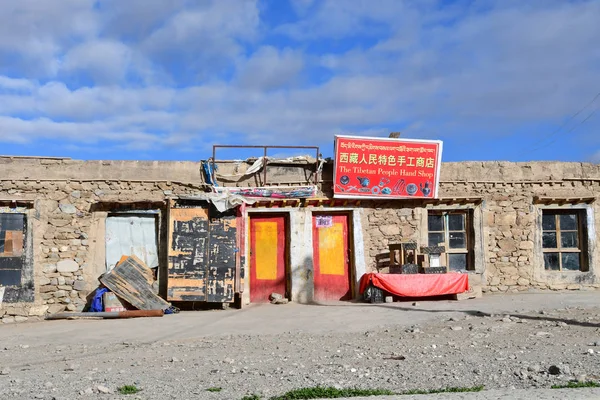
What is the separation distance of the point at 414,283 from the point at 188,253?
15.3 ft

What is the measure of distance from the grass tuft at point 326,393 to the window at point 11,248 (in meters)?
8.82

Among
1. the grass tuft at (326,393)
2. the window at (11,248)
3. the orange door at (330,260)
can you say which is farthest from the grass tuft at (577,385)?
the window at (11,248)

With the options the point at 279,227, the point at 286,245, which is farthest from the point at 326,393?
the point at 279,227

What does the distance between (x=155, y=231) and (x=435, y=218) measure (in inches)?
245

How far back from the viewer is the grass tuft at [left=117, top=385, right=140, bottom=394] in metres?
5.51

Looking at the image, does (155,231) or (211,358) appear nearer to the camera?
(211,358)

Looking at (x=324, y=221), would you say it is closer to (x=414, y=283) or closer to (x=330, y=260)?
(x=330, y=260)

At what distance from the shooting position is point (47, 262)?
12164mm

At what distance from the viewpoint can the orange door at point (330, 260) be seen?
43.0ft

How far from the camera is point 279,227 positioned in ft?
43.2

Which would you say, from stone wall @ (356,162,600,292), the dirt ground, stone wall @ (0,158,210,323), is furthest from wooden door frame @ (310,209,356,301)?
stone wall @ (0,158,210,323)

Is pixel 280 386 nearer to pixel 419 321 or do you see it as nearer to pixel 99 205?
pixel 419 321

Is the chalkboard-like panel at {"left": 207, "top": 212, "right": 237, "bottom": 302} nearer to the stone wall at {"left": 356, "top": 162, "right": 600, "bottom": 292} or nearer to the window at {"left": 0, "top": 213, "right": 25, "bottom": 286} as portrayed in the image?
the stone wall at {"left": 356, "top": 162, "right": 600, "bottom": 292}

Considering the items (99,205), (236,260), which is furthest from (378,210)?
(99,205)
